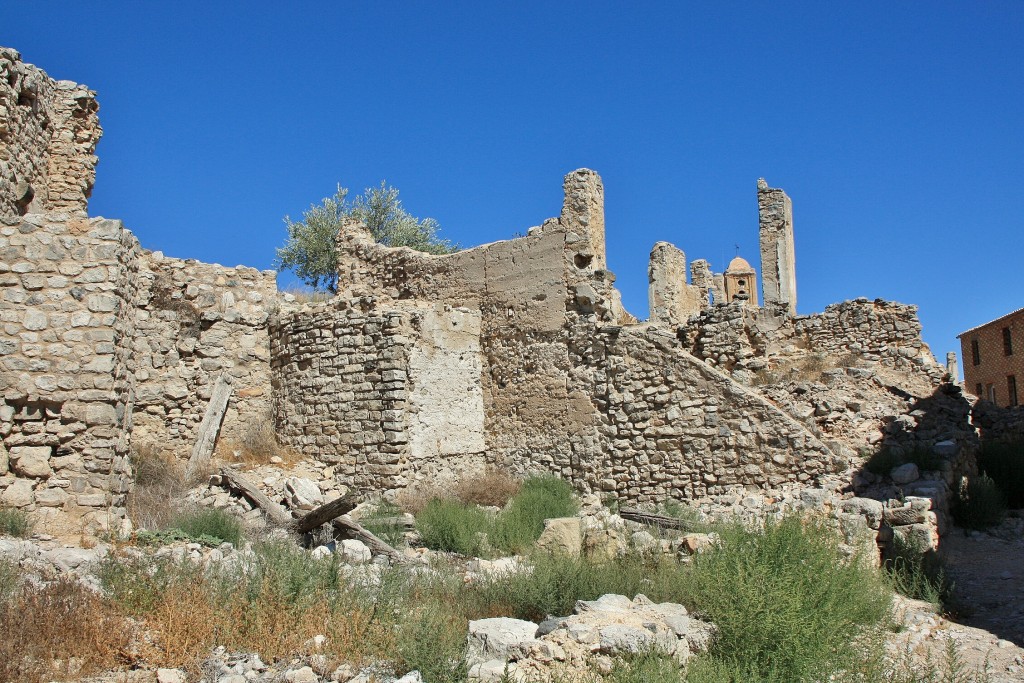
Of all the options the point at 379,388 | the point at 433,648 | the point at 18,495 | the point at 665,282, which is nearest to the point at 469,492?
the point at 379,388

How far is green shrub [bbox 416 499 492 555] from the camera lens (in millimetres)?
9866

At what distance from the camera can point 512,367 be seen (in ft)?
46.2

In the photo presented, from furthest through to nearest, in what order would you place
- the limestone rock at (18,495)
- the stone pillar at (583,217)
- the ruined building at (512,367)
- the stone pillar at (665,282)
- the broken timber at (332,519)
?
the stone pillar at (665,282)
the stone pillar at (583,217)
the ruined building at (512,367)
the broken timber at (332,519)
the limestone rock at (18,495)

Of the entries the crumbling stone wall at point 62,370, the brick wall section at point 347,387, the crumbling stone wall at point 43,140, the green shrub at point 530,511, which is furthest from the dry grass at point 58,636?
the brick wall section at point 347,387

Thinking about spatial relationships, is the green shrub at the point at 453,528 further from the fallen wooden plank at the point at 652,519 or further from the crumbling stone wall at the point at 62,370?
the crumbling stone wall at the point at 62,370

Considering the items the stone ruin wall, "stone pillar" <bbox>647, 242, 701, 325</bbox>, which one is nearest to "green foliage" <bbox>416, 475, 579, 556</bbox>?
the stone ruin wall

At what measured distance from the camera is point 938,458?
11172 mm

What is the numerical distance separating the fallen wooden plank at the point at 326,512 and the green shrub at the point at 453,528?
1.08 m

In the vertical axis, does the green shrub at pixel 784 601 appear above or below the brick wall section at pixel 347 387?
below

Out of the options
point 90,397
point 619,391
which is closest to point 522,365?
point 619,391

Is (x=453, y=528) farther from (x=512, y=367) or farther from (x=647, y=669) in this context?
(x=647, y=669)

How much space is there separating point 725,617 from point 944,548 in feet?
18.1

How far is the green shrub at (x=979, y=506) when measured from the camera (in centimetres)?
1090

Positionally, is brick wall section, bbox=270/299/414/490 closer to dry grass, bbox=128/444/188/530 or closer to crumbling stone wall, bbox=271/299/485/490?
crumbling stone wall, bbox=271/299/485/490
